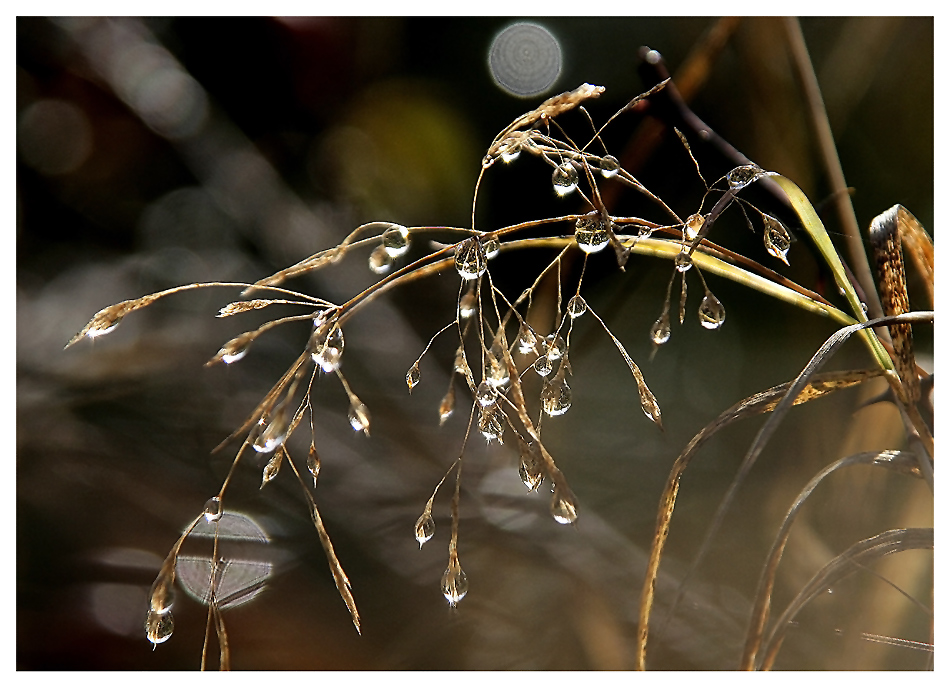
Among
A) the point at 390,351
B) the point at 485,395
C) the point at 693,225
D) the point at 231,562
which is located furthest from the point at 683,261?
the point at 231,562

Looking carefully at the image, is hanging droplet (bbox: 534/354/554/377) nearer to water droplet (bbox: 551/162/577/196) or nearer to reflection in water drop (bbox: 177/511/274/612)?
water droplet (bbox: 551/162/577/196)

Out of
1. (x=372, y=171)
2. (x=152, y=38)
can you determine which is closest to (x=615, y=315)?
(x=372, y=171)

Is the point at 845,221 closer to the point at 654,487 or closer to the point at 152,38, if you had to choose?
the point at 654,487

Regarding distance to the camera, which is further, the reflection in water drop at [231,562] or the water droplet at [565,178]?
the reflection in water drop at [231,562]

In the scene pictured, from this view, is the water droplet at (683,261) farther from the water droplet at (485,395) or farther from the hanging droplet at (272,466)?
the hanging droplet at (272,466)

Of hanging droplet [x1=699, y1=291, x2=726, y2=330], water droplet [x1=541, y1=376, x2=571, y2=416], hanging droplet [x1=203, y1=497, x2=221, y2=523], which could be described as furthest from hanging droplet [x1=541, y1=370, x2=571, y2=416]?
hanging droplet [x1=203, y1=497, x2=221, y2=523]

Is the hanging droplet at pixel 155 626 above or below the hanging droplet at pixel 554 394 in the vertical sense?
below

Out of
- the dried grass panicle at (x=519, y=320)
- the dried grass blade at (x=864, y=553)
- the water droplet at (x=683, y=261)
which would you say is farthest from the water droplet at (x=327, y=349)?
the dried grass blade at (x=864, y=553)

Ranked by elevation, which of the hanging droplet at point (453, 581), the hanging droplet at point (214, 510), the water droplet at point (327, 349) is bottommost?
the hanging droplet at point (453, 581)
